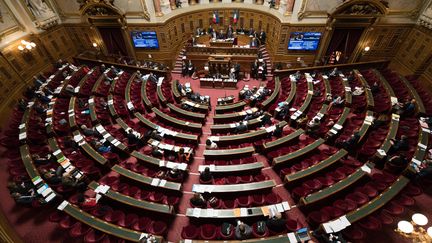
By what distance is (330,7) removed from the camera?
51.0 feet

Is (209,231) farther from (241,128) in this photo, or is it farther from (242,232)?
(241,128)

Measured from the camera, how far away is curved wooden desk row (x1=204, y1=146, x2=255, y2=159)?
10172 mm

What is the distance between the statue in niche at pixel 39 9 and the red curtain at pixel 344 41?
77.7 ft

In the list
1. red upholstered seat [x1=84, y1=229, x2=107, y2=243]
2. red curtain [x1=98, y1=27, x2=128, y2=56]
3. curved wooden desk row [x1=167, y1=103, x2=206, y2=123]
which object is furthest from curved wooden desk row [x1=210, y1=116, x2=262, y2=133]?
red curtain [x1=98, y1=27, x2=128, y2=56]

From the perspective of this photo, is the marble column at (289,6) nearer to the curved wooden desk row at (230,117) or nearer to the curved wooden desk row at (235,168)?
the curved wooden desk row at (230,117)

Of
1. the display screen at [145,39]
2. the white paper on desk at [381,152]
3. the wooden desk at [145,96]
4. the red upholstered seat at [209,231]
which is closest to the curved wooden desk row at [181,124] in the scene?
the wooden desk at [145,96]

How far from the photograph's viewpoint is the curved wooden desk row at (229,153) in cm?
1017

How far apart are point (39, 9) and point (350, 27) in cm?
2461

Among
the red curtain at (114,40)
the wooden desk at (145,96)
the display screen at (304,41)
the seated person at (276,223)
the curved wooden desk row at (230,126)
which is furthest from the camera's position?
the red curtain at (114,40)

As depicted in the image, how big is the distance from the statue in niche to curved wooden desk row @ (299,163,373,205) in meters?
22.7

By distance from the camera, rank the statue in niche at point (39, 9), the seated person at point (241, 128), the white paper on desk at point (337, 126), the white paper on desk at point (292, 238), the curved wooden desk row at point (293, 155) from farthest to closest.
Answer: the statue in niche at point (39, 9), the seated person at point (241, 128), the white paper on desk at point (337, 126), the curved wooden desk row at point (293, 155), the white paper on desk at point (292, 238)

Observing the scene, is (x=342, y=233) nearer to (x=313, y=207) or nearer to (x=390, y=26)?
(x=313, y=207)

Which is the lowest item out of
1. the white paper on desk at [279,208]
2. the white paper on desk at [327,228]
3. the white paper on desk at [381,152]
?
the white paper on desk at [279,208]

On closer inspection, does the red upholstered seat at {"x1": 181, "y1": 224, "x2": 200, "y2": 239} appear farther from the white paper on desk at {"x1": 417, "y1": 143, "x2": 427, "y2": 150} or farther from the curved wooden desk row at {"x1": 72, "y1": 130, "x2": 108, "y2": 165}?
the white paper on desk at {"x1": 417, "y1": 143, "x2": 427, "y2": 150}
